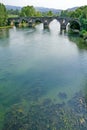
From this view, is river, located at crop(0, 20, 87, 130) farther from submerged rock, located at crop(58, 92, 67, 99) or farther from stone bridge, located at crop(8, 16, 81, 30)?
stone bridge, located at crop(8, 16, 81, 30)

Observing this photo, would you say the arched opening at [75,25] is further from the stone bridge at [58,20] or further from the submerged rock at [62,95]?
the submerged rock at [62,95]

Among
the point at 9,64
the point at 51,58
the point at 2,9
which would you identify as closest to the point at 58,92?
the point at 9,64

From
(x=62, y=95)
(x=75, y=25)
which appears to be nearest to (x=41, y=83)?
(x=62, y=95)

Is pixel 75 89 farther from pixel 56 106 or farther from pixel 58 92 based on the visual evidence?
pixel 56 106

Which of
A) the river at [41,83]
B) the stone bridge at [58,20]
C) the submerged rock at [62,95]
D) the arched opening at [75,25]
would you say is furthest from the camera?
the stone bridge at [58,20]

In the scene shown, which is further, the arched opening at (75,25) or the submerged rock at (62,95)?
the arched opening at (75,25)

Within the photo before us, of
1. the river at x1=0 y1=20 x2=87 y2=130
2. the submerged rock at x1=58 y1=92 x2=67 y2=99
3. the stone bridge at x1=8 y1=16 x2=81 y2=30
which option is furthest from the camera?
the stone bridge at x1=8 y1=16 x2=81 y2=30

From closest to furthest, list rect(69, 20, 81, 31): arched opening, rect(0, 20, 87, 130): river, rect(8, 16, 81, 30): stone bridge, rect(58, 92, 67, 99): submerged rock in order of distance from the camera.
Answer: rect(0, 20, 87, 130): river < rect(58, 92, 67, 99): submerged rock < rect(69, 20, 81, 31): arched opening < rect(8, 16, 81, 30): stone bridge

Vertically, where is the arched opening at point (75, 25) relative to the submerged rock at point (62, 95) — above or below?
above

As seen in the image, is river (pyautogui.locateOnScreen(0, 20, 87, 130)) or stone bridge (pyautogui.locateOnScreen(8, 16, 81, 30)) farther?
stone bridge (pyautogui.locateOnScreen(8, 16, 81, 30))

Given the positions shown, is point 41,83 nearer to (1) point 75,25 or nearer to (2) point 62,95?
(2) point 62,95

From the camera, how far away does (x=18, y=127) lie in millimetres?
12617

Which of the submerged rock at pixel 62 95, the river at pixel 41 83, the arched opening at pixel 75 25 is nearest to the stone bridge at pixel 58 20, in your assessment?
the arched opening at pixel 75 25

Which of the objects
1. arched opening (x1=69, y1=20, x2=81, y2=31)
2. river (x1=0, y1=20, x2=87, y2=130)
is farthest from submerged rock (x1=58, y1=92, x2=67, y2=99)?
arched opening (x1=69, y1=20, x2=81, y2=31)
